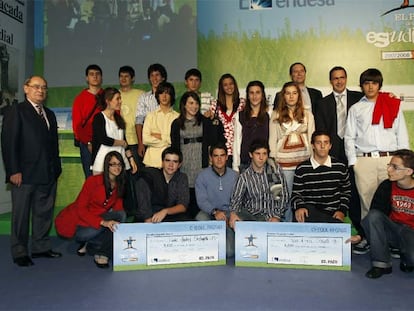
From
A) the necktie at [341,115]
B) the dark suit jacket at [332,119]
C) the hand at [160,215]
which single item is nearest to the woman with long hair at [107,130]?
the hand at [160,215]

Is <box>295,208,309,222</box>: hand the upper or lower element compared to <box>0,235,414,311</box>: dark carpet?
upper

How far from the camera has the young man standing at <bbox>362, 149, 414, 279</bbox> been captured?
2934mm

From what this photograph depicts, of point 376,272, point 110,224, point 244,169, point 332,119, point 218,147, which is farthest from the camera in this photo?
point 332,119

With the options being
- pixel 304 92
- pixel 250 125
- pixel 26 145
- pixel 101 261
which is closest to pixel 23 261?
pixel 101 261

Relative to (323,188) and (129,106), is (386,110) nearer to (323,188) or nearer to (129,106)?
Answer: (323,188)

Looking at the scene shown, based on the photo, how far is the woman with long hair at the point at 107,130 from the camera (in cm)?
368

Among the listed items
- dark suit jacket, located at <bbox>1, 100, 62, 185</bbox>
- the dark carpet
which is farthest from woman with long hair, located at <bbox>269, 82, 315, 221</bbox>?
dark suit jacket, located at <bbox>1, 100, 62, 185</bbox>

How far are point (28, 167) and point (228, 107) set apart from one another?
77.4 inches

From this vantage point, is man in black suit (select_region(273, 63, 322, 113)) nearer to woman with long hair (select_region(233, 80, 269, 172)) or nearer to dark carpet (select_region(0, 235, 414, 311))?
woman with long hair (select_region(233, 80, 269, 172))

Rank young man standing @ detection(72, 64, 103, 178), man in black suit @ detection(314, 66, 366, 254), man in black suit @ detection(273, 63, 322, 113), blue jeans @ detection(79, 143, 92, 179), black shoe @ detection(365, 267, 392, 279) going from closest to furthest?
black shoe @ detection(365, 267, 392, 279) < man in black suit @ detection(314, 66, 366, 254) < man in black suit @ detection(273, 63, 322, 113) < young man standing @ detection(72, 64, 103, 178) < blue jeans @ detection(79, 143, 92, 179)

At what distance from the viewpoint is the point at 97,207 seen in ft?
11.1

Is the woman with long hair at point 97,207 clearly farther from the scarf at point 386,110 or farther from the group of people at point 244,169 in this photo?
the scarf at point 386,110

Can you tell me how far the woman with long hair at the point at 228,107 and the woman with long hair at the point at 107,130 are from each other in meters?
0.93

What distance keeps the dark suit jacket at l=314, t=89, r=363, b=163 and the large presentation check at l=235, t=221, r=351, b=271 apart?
1169 millimetres
